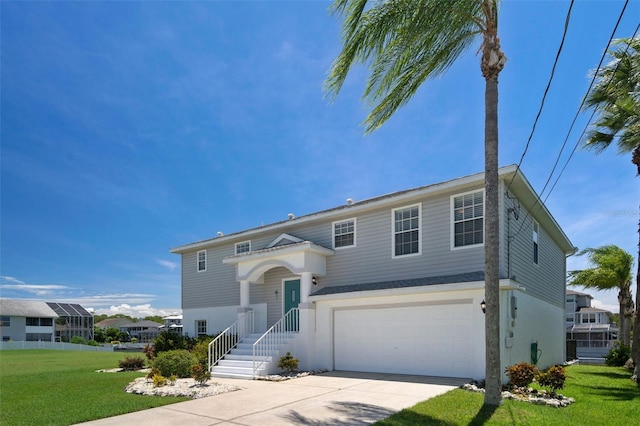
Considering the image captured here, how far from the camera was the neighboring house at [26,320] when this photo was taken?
51.8 meters

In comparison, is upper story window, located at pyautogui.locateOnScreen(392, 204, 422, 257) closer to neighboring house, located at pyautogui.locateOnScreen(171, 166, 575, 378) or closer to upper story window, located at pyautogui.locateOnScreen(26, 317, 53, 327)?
neighboring house, located at pyautogui.locateOnScreen(171, 166, 575, 378)

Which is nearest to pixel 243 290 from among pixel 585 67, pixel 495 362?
pixel 495 362

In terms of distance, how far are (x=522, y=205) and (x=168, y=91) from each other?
1323cm

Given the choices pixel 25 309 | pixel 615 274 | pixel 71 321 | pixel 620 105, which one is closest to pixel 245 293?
pixel 620 105

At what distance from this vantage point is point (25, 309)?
177 ft

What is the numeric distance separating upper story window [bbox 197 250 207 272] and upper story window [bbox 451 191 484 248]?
12906 mm

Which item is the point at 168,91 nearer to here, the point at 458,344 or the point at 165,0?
the point at 165,0

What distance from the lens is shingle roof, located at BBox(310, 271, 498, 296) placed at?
1194cm

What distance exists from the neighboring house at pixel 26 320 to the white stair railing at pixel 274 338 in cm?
5103

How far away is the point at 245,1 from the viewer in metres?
11.7

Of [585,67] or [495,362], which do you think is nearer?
[495,362]

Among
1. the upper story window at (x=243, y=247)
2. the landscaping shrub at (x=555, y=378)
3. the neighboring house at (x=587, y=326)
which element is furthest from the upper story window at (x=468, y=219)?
the neighboring house at (x=587, y=326)

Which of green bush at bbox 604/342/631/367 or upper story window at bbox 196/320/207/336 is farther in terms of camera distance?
upper story window at bbox 196/320/207/336

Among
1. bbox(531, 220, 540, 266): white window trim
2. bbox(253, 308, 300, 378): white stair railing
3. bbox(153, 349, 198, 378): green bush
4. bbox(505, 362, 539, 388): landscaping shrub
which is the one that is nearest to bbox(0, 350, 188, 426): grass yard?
bbox(153, 349, 198, 378): green bush
